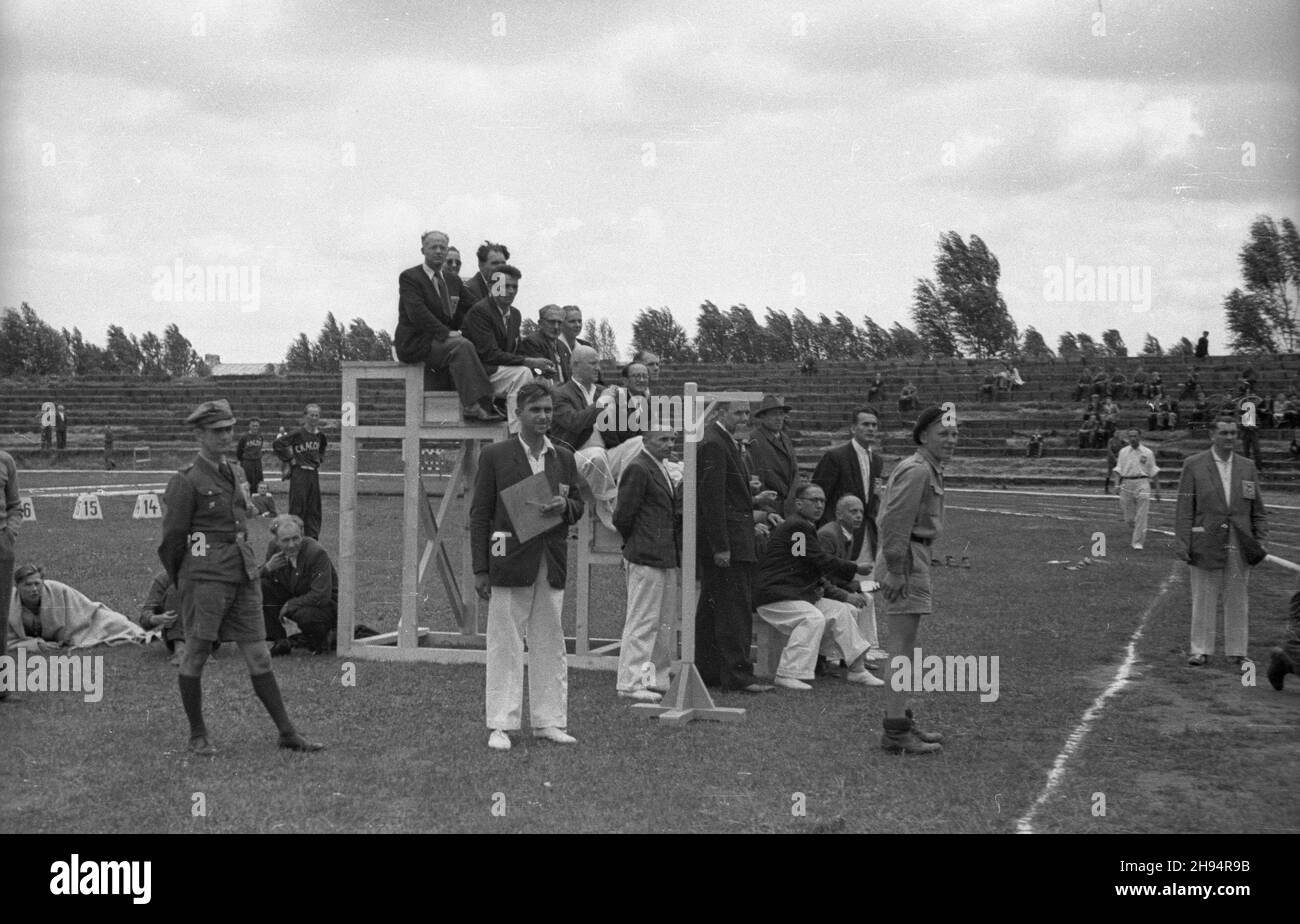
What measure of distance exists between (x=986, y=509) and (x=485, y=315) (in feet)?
77.1

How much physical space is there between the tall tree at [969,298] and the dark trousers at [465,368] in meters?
82.8

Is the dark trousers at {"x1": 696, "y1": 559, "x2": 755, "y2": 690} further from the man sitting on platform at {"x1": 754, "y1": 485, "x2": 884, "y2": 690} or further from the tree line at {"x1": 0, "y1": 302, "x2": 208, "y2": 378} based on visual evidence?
the tree line at {"x1": 0, "y1": 302, "x2": 208, "y2": 378}

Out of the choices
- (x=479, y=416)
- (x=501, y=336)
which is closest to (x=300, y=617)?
(x=479, y=416)

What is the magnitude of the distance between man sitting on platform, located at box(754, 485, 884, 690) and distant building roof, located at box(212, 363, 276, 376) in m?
75.6

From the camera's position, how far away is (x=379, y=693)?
32.8 ft

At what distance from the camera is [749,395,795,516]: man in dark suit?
1155cm

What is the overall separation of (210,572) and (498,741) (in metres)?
2.01

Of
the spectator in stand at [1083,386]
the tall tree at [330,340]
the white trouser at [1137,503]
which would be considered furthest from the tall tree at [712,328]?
the white trouser at [1137,503]

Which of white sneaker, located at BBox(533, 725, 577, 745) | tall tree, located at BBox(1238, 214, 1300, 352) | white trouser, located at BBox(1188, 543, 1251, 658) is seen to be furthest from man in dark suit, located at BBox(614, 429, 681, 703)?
tall tree, located at BBox(1238, 214, 1300, 352)

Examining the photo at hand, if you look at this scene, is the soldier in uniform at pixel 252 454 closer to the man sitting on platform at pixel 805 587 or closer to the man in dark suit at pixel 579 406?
the man in dark suit at pixel 579 406

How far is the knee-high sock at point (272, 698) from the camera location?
804 cm

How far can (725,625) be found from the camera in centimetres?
1036
